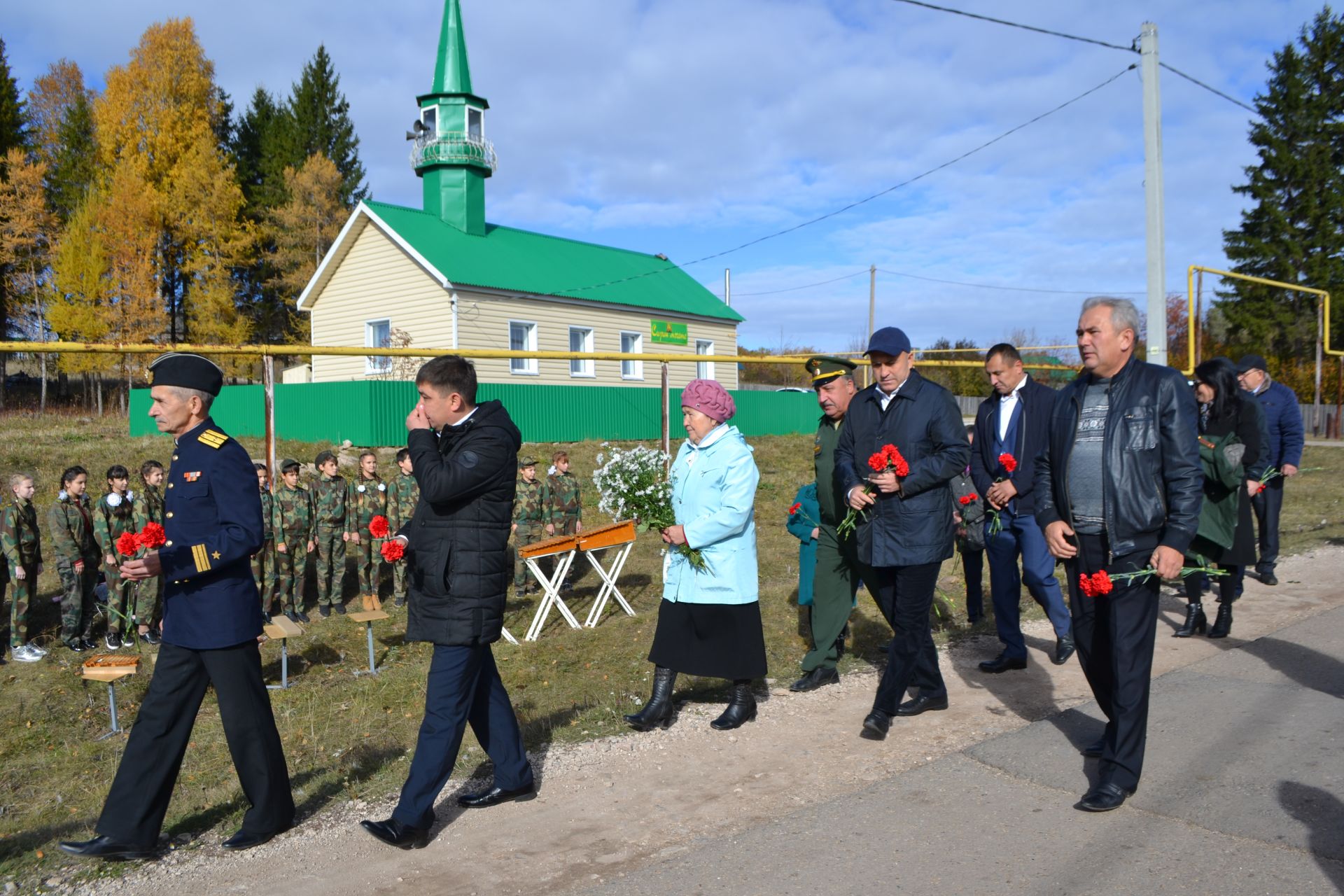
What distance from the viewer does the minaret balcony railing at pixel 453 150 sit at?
82.7ft

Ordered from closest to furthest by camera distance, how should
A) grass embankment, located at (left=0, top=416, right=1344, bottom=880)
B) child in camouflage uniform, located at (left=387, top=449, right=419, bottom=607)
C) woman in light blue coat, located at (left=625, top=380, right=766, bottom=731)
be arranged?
grass embankment, located at (left=0, top=416, right=1344, bottom=880), woman in light blue coat, located at (left=625, top=380, right=766, bottom=731), child in camouflage uniform, located at (left=387, top=449, right=419, bottom=607)

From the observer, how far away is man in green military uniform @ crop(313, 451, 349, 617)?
10.5 m

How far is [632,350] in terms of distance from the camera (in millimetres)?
26734

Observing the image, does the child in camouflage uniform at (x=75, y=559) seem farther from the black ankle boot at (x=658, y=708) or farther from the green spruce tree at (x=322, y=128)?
the green spruce tree at (x=322, y=128)

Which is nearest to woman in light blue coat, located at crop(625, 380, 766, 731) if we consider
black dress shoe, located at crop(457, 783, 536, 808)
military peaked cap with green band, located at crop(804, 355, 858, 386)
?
black dress shoe, located at crop(457, 783, 536, 808)

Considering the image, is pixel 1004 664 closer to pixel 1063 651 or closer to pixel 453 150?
pixel 1063 651

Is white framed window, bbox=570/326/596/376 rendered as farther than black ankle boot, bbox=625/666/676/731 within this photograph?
Yes

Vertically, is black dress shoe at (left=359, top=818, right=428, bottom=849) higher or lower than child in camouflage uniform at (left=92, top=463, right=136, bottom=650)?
lower

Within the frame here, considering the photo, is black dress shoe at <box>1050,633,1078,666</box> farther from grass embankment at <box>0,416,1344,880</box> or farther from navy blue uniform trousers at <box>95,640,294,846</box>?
navy blue uniform trousers at <box>95,640,294,846</box>

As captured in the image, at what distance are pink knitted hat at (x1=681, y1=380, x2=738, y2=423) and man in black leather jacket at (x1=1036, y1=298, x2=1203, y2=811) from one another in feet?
5.84

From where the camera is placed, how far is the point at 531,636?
27.8ft

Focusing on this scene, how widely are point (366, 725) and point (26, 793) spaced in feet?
5.83

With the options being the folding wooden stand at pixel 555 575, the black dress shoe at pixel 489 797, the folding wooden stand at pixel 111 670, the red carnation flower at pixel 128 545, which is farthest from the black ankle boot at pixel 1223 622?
the folding wooden stand at pixel 111 670

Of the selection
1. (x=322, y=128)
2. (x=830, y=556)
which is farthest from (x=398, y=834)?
(x=322, y=128)
